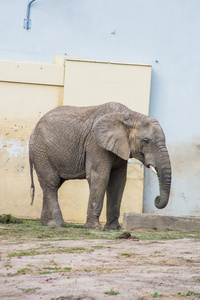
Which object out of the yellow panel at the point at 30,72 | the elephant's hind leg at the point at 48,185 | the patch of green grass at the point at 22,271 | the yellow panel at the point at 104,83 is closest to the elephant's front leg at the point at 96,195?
the elephant's hind leg at the point at 48,185

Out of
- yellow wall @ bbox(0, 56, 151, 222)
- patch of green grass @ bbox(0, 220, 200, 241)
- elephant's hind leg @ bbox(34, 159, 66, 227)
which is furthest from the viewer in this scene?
yellow wall @ bbox(0, 56, 151, 222)

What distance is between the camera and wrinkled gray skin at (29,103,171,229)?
10.1 meters

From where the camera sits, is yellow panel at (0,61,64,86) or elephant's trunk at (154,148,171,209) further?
A: yellow panel at (0,61,64,86)

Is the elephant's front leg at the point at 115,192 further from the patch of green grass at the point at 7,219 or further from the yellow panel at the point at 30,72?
the yellow panel at the point at 30,72

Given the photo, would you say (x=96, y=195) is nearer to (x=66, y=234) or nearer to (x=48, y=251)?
(x=66, y=234)

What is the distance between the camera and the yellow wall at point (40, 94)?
45.3 feet

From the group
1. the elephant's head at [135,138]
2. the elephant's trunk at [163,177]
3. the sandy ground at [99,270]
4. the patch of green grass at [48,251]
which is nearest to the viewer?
the sandy ground at [99,270]

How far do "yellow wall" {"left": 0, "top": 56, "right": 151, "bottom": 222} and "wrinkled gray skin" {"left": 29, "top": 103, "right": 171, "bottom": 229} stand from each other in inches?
92.6

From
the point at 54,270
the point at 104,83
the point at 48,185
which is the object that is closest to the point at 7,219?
the point at 48,185

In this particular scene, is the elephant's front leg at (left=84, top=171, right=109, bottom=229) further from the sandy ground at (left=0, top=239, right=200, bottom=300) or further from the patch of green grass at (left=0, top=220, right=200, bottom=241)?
the sandy ground at (left=0, top=239, right=200, bottom=300)

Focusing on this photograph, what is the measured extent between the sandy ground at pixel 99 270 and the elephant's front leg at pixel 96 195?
261cm

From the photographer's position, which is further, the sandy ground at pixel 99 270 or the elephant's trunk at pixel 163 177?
the elephant's trunk at pixel 163 177

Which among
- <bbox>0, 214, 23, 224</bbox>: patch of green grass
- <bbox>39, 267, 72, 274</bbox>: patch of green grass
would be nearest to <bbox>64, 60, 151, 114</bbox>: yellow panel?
<bbox>0, 214, 23, 224</bbox>: patch of green grass

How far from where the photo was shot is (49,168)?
11289 mm
